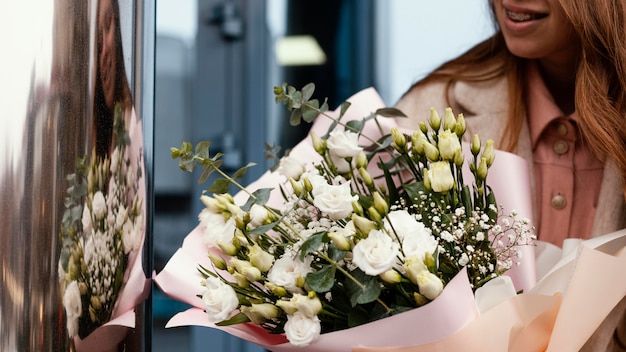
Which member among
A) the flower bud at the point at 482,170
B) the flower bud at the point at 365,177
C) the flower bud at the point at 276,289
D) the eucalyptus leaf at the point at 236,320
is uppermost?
the flower bud at the point at 482,170

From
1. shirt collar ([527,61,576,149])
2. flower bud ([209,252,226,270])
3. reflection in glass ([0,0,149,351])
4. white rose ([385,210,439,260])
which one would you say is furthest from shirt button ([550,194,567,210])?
reflection in glass ([0,0,149,351])

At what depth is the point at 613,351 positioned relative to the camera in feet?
Answer: 3.81

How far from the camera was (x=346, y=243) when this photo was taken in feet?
2.68

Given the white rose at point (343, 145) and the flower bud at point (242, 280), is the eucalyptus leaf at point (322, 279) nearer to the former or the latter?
the flower bud at point (242, 280)

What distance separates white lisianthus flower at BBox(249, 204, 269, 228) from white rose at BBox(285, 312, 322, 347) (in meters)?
0.13

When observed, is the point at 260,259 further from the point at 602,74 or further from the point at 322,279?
the point at 602,74

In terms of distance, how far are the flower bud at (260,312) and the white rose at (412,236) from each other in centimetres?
15

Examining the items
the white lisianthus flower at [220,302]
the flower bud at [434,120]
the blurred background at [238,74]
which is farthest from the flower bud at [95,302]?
the blurred background at [238,74]

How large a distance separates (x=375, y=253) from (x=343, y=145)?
229 mm

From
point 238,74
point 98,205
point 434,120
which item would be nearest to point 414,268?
point 434,120

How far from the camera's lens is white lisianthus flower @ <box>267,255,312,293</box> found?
84cm

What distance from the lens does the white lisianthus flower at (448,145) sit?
0.91 meters

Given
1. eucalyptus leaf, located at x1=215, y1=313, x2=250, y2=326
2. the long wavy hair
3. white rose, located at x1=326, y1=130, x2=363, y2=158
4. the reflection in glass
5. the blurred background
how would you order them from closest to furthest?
the reflection in glass, eucalyptus leaf, located at x1=215, y1=313, x2=250, y2=326, white rose, located at x1=326, y1=130, x2=363, y2=158, the long wavy hair, the blurred background

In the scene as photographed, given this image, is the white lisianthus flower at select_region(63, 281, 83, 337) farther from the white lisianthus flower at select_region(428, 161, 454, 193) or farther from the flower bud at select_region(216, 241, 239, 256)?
the white lisianthus flower at select_region(428, 161, 454, 193)
